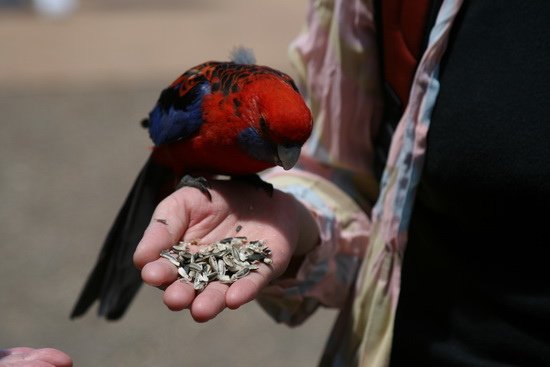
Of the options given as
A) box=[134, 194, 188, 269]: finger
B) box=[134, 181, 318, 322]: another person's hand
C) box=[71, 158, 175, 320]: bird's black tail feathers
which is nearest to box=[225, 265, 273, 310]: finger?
box=[134, 181, 318, 322]: another person's hand

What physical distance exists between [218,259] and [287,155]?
0.25m

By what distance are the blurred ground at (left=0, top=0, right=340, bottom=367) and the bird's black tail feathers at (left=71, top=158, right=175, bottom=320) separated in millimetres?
1486

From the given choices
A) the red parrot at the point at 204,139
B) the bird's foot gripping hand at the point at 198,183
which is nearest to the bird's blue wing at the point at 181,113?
the red parrot at the point at 204,139

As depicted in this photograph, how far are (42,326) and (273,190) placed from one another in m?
2.15

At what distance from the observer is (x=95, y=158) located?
453 centimetres

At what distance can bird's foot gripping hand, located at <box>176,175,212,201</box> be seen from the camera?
122 centimetres

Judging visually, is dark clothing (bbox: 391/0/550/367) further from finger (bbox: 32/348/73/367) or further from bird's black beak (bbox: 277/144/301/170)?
finger (bbox: 32/348/73/367)

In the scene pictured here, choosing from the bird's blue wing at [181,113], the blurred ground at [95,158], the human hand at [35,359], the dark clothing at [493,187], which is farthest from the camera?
the blurred ground at [95,158]

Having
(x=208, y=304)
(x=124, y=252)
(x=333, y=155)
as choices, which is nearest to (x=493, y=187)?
(x=333, y=155)

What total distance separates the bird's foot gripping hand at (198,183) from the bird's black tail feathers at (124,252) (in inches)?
5.2

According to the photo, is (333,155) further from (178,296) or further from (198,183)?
(178,296)

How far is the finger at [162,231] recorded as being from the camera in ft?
3.39

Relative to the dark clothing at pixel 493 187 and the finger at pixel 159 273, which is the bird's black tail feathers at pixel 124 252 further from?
the dark clothing at pixel 493 187

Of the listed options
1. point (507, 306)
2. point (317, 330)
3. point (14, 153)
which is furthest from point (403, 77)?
point (14, 153)
